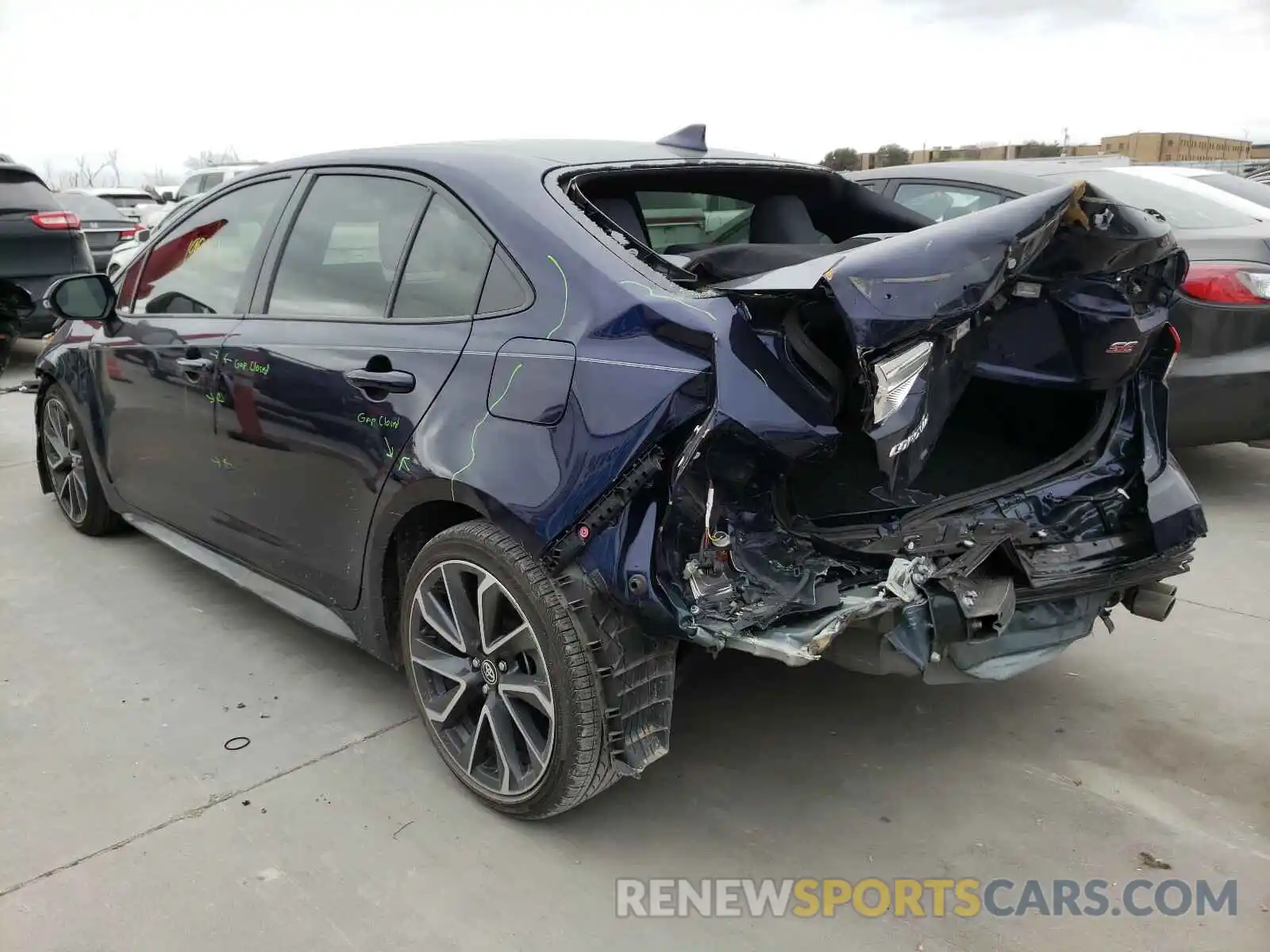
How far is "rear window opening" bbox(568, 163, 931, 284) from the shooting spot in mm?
2766

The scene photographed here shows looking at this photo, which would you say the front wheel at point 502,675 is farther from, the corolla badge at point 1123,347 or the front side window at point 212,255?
the corolla badge at point 1123,347

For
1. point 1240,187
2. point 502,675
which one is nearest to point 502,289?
point 502,675

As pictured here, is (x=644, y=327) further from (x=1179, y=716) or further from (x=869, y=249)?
(x=1179, y=716)

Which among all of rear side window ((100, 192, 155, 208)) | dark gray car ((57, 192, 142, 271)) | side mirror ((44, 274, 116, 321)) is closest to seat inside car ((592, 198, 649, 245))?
side mirror ((44, 274, 116, 321))

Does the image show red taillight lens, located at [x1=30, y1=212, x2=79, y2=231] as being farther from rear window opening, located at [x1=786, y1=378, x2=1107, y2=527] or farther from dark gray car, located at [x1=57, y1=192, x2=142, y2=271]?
rear window opening, located at [x1=786, y1=378, x2=1107, y2=527]

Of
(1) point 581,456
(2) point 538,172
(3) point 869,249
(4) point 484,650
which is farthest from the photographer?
(2) point 538,172

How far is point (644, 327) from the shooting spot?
2287 millimetres

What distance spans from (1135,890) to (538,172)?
7.86ft

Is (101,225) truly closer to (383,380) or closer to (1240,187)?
(383,380)

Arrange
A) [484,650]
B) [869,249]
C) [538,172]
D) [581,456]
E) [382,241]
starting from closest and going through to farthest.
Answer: [869,249] → [581,456] → [484,650] → [538,172] → [382,241]

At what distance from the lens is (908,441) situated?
2.13 meters

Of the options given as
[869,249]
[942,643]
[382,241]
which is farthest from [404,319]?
[942,643]

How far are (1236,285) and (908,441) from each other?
140 inches

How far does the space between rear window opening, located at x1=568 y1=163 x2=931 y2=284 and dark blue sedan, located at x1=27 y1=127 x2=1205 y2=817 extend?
0.05 ft
